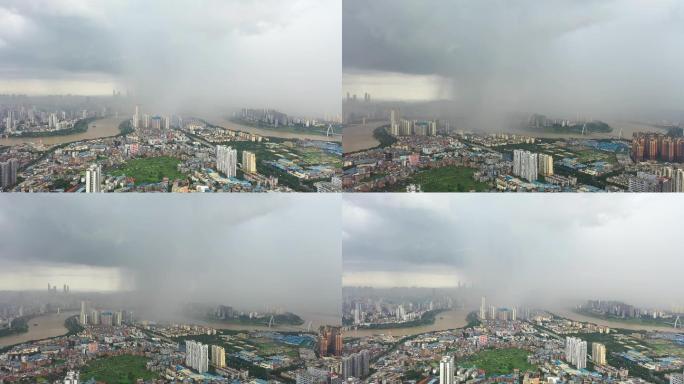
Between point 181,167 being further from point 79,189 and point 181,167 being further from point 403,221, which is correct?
point 403,221

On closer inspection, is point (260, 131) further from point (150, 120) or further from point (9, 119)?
point (9, 119)

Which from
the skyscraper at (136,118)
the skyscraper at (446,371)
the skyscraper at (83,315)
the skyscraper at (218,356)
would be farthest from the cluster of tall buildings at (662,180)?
the skyscraper at (83,315)

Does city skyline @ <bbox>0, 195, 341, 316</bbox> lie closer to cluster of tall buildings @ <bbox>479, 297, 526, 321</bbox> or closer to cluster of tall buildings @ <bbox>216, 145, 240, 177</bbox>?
cluster of tall buildings @ <bbox>216, 145, 240, 177</bbox>

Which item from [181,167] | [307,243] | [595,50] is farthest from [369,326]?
[595,50]

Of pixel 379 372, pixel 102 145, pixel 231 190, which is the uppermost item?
pixel 102 145

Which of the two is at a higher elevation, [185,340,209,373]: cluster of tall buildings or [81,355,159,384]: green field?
[185,340,209,373]: cluster of tall buildings

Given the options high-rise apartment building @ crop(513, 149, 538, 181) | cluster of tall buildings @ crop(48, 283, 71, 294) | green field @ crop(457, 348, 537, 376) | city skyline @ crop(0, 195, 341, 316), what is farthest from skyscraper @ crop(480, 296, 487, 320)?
cluster of tall buildings @ crop(48, 283, 71, 294)

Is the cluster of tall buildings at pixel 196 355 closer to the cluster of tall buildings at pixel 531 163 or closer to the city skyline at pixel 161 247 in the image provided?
the city skyline at pixel 161 247
